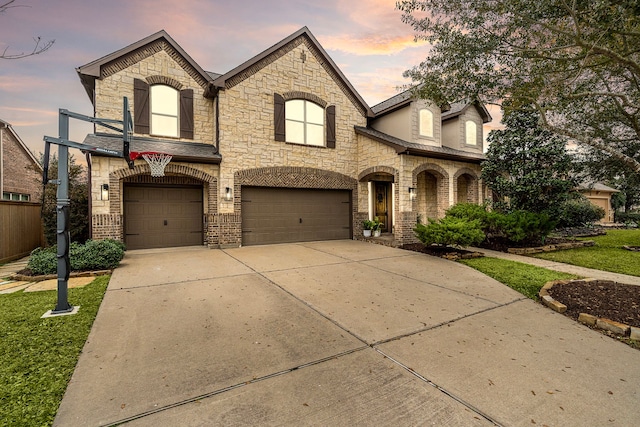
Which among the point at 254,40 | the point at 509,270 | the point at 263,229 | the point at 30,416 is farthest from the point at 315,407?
the point at 254,40

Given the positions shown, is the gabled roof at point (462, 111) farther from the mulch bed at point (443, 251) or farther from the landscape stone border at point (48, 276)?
the landscape stone border at point (48, 276)

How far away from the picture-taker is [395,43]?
9.80m

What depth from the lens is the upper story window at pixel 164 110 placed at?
10297mm

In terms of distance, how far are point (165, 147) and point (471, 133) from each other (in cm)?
1394

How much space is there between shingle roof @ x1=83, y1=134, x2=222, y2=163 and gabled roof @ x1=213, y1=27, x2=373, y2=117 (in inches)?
97.4

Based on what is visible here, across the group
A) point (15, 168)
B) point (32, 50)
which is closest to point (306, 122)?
point (32, 50)

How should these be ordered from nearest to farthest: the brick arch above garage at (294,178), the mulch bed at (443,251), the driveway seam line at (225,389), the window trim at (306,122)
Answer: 1. the driveway seam line at (225,389)
2. the mulch bed at (443,251)
3. the brick arch above garage at (294,178)
4. the window trim at (306,122)

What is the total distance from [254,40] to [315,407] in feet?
45.6

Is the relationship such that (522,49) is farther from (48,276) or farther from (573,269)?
(48,276)

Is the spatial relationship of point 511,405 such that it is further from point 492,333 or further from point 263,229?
point 263,229

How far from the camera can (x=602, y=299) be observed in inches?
188

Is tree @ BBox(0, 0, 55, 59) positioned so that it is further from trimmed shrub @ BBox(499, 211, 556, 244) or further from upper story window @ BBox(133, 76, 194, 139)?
trimmed shrub @ BBox(499, 211, 556, 244)

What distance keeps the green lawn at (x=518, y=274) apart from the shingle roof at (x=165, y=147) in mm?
9057

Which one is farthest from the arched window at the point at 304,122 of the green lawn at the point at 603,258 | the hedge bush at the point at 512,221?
the green lawn at the point at 603,258
